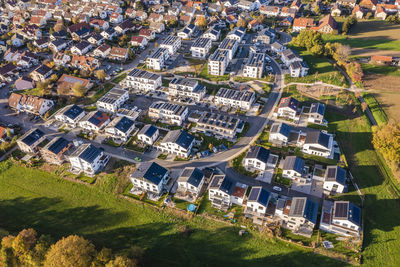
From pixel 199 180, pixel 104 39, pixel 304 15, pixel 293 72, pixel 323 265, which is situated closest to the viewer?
pixel 323 265

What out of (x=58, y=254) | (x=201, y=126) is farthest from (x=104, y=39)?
(x=58, y=254)

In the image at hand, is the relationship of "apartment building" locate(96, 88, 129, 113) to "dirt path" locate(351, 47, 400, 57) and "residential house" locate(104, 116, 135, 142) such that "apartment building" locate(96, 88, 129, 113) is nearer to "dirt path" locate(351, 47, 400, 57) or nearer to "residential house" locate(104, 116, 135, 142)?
"residential house" locate(104, 116, 135, 142)

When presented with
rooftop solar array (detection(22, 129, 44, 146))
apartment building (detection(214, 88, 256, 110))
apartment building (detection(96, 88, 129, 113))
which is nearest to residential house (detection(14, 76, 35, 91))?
apartment building (detection(96, 88, 129, 113))

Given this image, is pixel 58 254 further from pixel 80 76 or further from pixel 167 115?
pixel 80 76

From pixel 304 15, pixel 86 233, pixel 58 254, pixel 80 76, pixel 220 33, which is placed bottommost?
pixel 58 254

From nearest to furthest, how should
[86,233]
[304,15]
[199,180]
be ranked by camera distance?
[86,233] < [199,180] < [304,15]

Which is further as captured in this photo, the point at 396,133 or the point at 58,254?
the point at 396,133

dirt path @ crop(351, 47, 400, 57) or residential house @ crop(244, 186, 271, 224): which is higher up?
dirt path @ crop(351, 47, 400, 57)

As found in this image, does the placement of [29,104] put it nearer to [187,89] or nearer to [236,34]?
[187,89]
